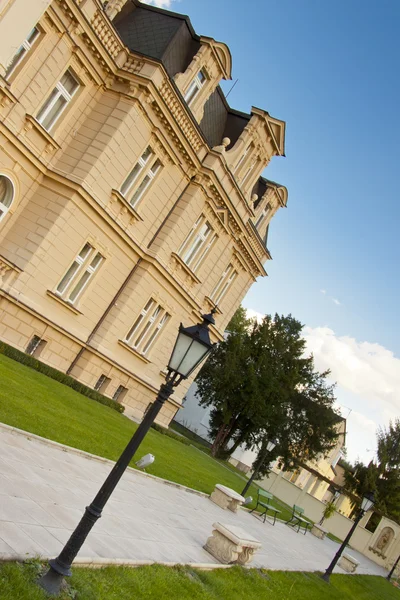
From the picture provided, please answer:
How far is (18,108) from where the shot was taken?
1764 centimetres

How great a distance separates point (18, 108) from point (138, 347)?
37.5 feet

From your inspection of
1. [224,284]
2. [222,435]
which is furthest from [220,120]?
[222,435]

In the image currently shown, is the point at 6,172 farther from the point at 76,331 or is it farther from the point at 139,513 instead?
the point at 139,513

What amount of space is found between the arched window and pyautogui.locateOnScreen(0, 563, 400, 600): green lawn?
43.3 feet

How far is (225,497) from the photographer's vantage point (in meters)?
18.1

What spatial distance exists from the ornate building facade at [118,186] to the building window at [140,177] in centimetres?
5

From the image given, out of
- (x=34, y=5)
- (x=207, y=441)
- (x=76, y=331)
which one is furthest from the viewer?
(x=207, y=441)

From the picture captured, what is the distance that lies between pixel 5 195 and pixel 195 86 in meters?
9.52

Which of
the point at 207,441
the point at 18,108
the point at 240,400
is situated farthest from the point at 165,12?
the point at 207,441

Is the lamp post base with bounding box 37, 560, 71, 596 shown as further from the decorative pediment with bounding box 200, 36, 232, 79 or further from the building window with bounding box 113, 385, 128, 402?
the decorative pediment with bounding box 200, 36, 232, 79

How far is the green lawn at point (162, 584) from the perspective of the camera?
548cm

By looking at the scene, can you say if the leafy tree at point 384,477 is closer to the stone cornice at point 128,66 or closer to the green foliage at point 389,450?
the green foliage at point 389,450

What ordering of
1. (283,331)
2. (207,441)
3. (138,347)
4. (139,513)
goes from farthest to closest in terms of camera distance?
(207,441) < (283,331) < (138,347) < (139,513)

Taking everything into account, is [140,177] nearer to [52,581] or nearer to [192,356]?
[192,356]
